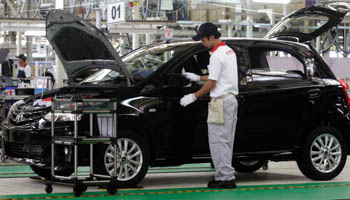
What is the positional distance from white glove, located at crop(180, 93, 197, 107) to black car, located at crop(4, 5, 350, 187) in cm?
22

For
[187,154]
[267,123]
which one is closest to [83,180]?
[187,154]

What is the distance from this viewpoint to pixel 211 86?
24.6 ft

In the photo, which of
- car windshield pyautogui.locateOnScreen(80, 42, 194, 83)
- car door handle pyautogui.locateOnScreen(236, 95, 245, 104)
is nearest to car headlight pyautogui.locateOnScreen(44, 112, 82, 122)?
car windshield pyautogui.locateOnScreen(80, 42, 194, 83)

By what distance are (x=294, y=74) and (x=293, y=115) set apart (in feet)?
1.84

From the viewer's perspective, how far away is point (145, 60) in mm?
8289

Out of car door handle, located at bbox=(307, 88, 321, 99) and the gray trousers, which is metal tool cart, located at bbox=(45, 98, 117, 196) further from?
car door handle, located at bbox=(307, 88, 321, 99)

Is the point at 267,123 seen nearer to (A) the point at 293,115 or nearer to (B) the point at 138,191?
(A) the point at 293,115

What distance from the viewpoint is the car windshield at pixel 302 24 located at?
12.6 m

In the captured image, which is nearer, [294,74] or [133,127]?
[133,127]

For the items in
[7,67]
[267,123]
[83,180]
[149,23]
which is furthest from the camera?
[7,67]

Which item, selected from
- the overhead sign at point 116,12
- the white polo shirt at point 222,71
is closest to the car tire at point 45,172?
the white polo shirt at point 222,71

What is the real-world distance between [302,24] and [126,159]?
7.98 m

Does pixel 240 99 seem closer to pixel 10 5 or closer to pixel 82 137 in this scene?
pixel 82 137

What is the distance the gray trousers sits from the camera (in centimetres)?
754
